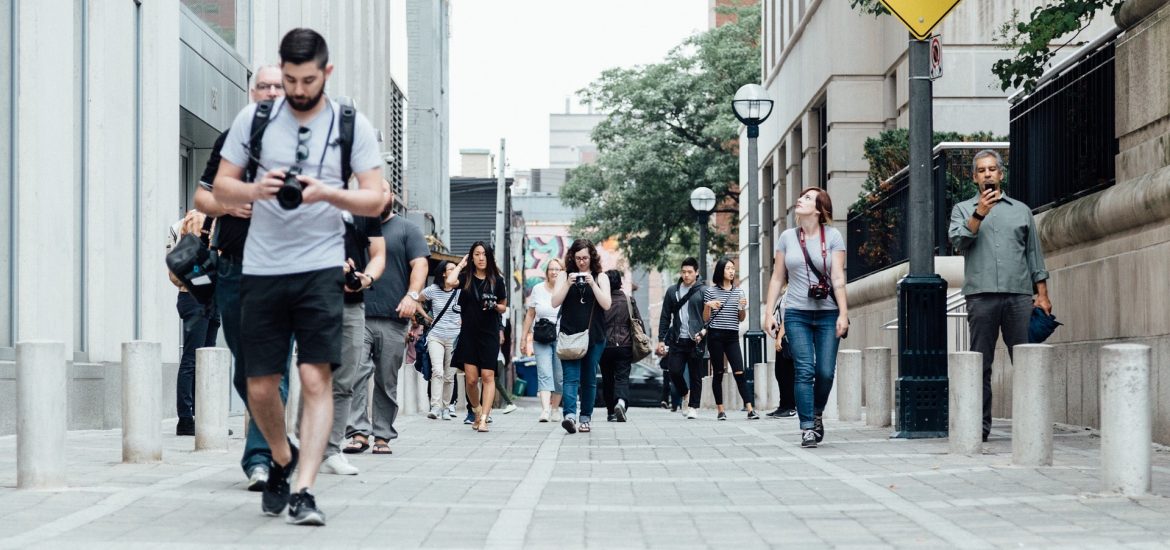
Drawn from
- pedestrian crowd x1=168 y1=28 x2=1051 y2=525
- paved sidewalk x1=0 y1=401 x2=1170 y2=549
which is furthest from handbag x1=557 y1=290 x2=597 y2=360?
paved sidewalk x1=0 y1=401 x2=1170 y2=549

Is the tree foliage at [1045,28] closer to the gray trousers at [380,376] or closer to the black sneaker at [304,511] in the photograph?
the gray trousers at [380,376]

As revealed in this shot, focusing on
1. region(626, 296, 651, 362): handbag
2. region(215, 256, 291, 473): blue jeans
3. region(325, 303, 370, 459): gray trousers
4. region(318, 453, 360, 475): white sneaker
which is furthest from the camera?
region(626, 296, 651, 362): handbag

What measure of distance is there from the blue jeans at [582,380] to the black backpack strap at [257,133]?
24.7 feet

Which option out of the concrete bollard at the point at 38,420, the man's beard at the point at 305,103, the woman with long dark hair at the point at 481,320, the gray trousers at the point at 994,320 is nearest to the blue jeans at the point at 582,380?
the woman with long dark hair at the point at 481,320

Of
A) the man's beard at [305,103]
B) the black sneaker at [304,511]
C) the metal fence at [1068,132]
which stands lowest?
the black sneaker at [304,511]

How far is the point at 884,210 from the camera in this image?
69.3 feet

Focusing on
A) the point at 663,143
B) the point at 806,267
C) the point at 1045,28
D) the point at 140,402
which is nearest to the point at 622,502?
the point at 140,402

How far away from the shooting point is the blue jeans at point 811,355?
1124 centimetres

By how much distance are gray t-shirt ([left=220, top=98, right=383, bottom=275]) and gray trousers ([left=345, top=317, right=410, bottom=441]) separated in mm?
4394

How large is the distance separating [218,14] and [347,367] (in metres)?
12.0

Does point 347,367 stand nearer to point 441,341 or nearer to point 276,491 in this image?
point 276,491

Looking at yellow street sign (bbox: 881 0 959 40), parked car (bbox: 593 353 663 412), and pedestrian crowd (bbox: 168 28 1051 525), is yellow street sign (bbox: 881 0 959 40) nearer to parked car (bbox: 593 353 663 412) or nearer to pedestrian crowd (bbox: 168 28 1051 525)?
pedestrian crowd (bbox: 168 28 1051 525)

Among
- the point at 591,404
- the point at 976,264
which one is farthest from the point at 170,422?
the point at 976,264

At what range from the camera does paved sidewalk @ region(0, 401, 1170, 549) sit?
20.3 ft
